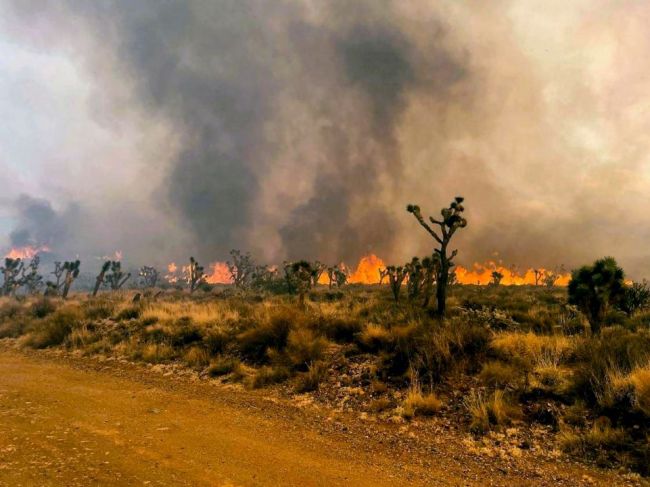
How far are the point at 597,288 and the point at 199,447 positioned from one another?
1657 centimetres

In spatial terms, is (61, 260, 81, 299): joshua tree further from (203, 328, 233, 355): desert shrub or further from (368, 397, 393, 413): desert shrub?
(368, 397, 393, 413): desert shrub

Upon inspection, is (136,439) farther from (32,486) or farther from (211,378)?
(211,378)

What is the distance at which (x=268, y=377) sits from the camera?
10.5m

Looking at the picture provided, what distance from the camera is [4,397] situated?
8.61 meters

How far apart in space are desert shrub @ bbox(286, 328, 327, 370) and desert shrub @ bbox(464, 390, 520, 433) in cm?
477

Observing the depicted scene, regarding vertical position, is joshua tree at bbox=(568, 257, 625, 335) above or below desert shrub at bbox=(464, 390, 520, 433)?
above

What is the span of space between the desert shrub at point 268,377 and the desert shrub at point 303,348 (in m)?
0.54

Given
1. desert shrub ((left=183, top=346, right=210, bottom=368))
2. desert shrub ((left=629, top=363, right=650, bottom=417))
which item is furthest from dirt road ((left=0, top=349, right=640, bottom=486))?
desert shrub ((left=183, top=346, right=210, bottom=368))

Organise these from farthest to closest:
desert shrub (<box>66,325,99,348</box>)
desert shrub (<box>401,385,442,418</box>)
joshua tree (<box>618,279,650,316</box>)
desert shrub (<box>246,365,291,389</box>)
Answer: joshua tree (<box>618,279,650,316</box>), desert shrub (<box>66,325,99,348</box>), desert shrub (<box>246,365,291,389</box>), desert shrub (<box>401,385,442,418</box>)

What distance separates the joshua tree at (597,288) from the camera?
15227 millimetres

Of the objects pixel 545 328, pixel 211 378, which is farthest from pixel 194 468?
pixel 545 328

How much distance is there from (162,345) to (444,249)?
13.0 metres

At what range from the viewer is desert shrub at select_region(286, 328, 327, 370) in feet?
36.5

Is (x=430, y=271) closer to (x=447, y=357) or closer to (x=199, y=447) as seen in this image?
(x=447, y=357)
